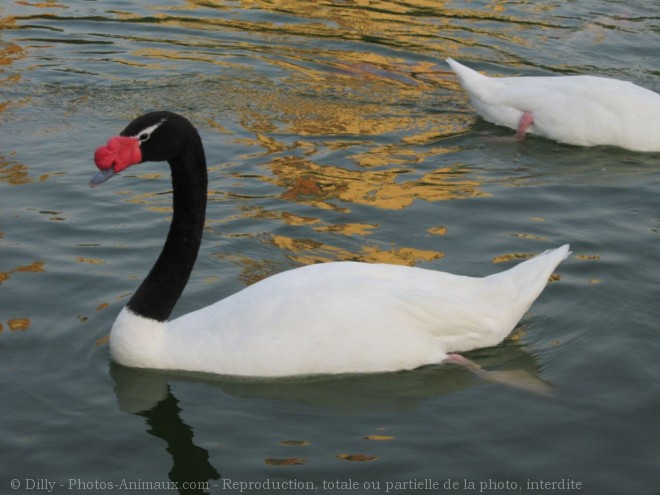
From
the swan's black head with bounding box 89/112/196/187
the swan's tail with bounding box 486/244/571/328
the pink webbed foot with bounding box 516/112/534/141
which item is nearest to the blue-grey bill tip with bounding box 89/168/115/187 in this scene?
the swan's black head with bounding box 89/112/196/187

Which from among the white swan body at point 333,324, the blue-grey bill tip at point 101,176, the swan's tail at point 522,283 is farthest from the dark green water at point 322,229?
the blue-grey bill tip at point 101,176

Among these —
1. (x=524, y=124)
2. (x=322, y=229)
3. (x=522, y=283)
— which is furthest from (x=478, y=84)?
(x=522, y=283)

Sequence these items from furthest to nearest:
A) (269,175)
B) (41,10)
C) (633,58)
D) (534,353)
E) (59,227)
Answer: (41,10), (633,58), (269,175), (59,227), (534,353)

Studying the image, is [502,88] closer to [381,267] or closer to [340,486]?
[381,267]

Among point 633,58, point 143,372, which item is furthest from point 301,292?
point 633,58

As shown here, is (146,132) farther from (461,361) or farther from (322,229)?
(322,229)

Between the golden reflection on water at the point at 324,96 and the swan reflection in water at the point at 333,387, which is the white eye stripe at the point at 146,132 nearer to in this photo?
→ the swan reflection in water at the point at 333,387

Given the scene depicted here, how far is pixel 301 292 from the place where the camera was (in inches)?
244

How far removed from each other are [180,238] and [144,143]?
0.59m

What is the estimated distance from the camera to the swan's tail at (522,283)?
6473mm

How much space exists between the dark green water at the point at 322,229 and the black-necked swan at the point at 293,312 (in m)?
0.14

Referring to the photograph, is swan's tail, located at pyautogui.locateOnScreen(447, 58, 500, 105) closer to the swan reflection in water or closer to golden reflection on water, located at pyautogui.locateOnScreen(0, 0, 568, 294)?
golden reflection on water, located at pyautogui.locateOnScreen(0, 0, 568, 294)

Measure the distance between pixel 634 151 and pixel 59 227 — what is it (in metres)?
4.84

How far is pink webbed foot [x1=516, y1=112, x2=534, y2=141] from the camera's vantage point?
406 inches
